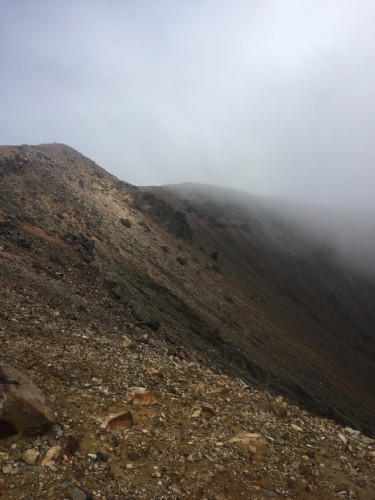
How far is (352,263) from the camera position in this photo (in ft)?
482

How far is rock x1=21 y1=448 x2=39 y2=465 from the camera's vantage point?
7.74m

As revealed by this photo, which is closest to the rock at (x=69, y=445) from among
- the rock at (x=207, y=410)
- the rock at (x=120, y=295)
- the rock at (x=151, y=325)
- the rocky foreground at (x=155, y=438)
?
the rocky foreground at (x=155, y=438)

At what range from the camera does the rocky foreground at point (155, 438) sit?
785 cm

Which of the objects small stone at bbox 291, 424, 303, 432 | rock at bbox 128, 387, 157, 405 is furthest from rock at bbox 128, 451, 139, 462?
small stone at bbox 291, 424, 303, 432

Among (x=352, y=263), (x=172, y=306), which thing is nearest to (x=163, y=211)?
(x=172, y=306)

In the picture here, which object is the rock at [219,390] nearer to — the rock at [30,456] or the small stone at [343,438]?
the small stone at [343,438]

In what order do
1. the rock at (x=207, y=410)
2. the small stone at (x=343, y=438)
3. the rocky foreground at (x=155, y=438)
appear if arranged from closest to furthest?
the rocky foreground at (x=155, y=438)
the rock at (x=207, y=410)
the small stone at (x=343, y=438)

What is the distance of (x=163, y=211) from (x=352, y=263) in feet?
340

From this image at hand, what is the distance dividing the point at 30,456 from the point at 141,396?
11.6ft

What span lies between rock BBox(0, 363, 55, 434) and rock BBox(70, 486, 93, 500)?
1.74m

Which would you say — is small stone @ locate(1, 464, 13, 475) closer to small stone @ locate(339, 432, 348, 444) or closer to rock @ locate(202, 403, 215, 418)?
rock @ locate(202, 403, 215, 418)

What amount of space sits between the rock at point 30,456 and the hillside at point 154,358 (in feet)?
0.20

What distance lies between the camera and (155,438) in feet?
30.7

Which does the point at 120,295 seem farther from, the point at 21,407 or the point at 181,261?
the point at 181,261
